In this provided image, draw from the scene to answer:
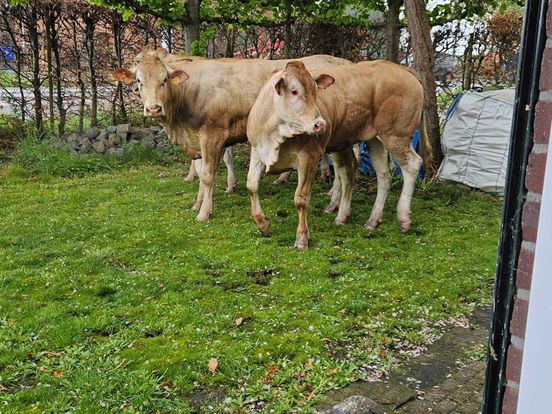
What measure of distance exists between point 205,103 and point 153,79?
781 mm

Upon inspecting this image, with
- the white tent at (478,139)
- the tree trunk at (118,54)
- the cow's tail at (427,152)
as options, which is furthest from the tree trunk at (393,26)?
the tree trunk at (118,54)

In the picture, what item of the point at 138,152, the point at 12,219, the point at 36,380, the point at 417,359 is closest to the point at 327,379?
the point at 417,359

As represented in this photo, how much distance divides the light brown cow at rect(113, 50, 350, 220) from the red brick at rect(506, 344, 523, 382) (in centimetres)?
545

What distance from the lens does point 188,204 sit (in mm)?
8094

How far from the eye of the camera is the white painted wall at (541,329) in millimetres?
1883

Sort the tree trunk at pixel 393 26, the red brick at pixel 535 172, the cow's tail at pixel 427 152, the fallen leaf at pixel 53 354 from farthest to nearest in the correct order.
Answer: the tree trunk at pixel 393 26
the cow's tail at pixel 427 152
the fallen leaf at pixel 53 354
the red brick at pixel 535 172

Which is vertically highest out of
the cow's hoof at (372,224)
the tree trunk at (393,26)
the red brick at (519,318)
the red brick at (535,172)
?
the tree trunk at (393,26)

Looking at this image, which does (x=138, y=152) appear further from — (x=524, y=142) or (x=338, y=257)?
(x=524, y=142)

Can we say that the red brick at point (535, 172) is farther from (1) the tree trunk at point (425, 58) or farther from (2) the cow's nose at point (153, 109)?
(1) the tree trunk at point (425, 58)

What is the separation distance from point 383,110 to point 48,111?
26.7ft

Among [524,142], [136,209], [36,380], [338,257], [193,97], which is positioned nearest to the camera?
[524,142]

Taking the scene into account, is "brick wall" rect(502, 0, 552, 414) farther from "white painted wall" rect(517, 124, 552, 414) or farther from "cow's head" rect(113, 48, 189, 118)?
"cow's head" rect(113, 48, 189, 118)

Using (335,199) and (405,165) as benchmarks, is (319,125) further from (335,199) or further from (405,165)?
(335,199)

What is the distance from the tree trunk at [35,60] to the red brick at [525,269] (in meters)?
11.1
